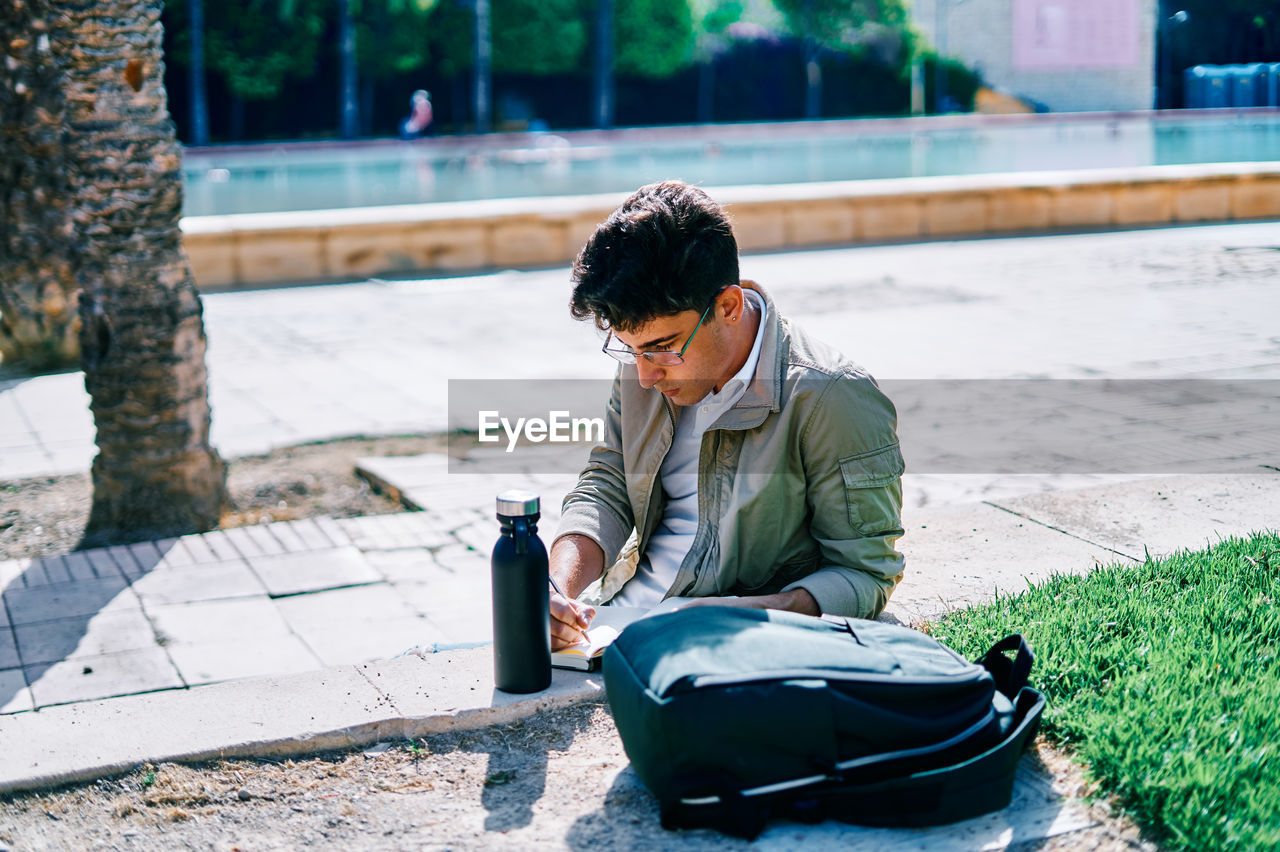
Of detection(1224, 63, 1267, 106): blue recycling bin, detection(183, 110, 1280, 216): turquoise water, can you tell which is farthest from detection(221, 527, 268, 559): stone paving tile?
detection(183, 110, 1280, 216): turquoise water

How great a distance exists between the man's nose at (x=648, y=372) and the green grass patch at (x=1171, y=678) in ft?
3.02

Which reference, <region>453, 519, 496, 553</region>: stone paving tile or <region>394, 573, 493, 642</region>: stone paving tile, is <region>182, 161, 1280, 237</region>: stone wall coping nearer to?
<region>453, 519, 496, 553</region>: stone paving tile

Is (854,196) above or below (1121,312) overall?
above

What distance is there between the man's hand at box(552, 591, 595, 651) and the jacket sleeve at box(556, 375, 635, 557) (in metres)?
0.18

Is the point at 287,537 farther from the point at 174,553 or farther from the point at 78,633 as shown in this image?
the point at 78,633

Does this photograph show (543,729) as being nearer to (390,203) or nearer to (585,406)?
(585,406)

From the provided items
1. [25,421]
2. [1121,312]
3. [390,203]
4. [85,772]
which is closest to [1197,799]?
[85,772]

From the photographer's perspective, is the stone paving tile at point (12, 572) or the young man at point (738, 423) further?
the stone paving tile at point (12, 572)

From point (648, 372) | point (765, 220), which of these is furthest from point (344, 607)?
point (765, 220)

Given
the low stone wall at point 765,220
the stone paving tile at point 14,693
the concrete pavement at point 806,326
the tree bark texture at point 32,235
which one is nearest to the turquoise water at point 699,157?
the low stone wall at point 765,220

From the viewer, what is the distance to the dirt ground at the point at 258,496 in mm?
5281

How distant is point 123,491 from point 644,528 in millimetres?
3114

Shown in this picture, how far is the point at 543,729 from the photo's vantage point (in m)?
2.78

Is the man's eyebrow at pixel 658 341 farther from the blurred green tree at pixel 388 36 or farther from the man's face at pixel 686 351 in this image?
the blurred green tree at pixel 388 36
